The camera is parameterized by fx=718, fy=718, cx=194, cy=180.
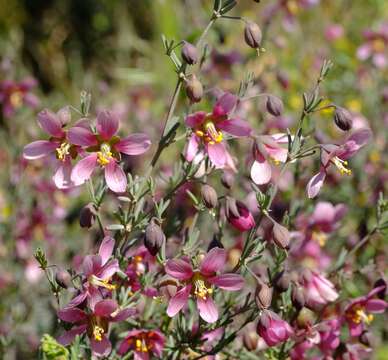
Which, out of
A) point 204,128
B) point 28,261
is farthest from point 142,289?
point 28,261

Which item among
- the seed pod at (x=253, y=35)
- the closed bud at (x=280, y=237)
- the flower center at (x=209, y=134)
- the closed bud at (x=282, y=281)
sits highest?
the seed pod at (x=253, y=35)

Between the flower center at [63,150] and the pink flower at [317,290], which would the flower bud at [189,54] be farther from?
the pink flower at [317,290]

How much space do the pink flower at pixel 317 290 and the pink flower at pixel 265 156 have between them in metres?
0.34

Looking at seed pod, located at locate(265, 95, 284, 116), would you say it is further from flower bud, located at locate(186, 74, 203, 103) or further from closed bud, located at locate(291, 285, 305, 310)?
closed bud, located at locate(291, 285, 305, 310)

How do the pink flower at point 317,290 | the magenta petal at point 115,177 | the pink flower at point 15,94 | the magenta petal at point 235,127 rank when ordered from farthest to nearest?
1. the pink flower at point 15,94
2. the pink flower at point 317,290
3. the magenta petal at point 235,127
4. the magenta petal at point 115,177

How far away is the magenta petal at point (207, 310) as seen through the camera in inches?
72.4

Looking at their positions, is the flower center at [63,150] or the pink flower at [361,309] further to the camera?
the pink flower at [361,309]

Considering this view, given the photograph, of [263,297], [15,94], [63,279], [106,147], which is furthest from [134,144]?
[15,94]

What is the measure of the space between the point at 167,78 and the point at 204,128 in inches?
158

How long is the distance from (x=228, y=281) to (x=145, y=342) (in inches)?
13.6

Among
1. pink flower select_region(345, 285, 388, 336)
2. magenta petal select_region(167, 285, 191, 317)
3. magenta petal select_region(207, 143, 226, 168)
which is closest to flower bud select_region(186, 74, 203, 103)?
magenta petal select_region(207, 143, 226, 168)

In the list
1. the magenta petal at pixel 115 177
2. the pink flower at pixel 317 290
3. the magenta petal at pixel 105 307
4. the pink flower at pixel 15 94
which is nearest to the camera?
the magenta petal at pixel 105 307

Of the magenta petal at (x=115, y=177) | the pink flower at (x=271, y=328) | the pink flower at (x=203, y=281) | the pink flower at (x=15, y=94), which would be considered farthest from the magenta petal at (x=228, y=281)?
the pink flower at (x=15, y=94)

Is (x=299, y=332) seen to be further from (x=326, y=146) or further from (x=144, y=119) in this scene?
(x=144, y=119)
